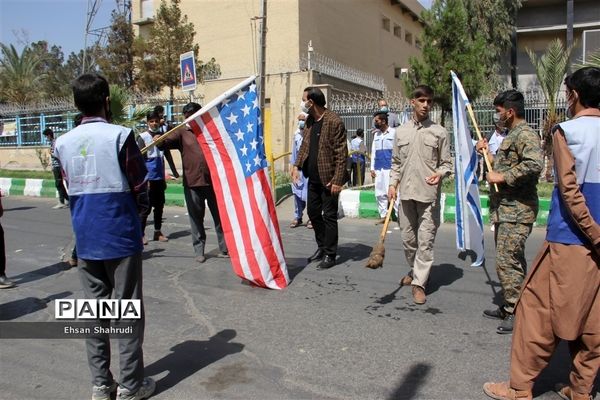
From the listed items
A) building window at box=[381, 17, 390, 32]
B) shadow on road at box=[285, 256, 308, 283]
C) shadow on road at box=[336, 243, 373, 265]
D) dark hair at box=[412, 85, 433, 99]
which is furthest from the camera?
building window at box=[381, 17, 390, 32]

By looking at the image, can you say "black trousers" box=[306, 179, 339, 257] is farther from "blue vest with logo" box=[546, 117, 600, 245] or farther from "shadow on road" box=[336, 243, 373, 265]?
"blue vest with logo" box=[546, 117, 600, 245]

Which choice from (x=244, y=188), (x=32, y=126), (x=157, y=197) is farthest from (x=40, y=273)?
(x=32, y=126)

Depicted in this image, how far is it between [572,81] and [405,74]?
12.8 metres

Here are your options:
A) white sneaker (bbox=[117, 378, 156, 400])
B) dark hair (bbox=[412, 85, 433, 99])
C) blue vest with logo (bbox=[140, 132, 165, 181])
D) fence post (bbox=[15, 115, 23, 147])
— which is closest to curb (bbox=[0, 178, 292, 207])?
blue vest with logo (bbox=[140, 132, 165, 181])

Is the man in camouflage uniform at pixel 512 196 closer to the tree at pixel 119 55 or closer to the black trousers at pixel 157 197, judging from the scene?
the black trousers at pixel 157 197

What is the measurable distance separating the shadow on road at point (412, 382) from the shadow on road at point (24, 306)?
3.61 meters

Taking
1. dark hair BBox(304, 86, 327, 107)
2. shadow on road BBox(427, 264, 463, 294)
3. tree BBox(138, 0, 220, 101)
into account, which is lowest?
shadow on road BBox(427, 264, 463, 294)

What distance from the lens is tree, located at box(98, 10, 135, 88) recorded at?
25.4 metres

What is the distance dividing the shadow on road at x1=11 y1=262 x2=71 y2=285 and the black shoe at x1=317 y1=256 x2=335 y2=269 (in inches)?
127

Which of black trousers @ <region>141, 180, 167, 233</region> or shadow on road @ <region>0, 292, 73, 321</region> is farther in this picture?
black trousers @ <region>141, 180, 167, 233</region>

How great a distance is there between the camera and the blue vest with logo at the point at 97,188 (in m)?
2.98

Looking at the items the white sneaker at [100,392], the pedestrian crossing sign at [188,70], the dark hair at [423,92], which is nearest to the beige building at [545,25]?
the pedestrian crossing sign at [188,70]

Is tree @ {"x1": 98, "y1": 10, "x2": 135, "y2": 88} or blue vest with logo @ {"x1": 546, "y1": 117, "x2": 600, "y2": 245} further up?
tree @ {"x1": 98, "y1": 10, "x2": 135, "y2": 88}

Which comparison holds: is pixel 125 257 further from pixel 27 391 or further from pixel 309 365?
pixel 309 365
